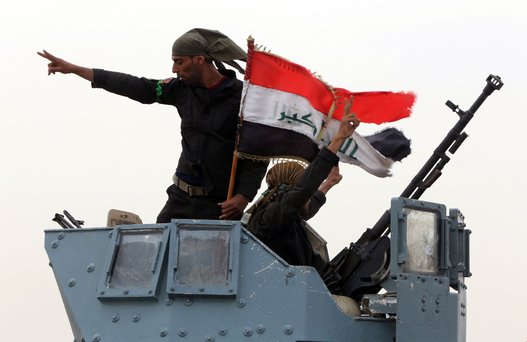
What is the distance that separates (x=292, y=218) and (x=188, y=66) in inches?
74.4

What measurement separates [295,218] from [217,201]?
1.10 m

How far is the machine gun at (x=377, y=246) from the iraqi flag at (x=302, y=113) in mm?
413

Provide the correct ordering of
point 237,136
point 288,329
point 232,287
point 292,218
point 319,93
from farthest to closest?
point 319,93 → point 237,136 → point 292,218 → point 232,287 → point 288,329

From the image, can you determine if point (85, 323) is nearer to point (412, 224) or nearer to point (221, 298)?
point (221, 298)

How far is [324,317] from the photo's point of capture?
998 cm

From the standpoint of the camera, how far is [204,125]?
11.8 metres

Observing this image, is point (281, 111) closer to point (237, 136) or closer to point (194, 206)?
point (237, 136)

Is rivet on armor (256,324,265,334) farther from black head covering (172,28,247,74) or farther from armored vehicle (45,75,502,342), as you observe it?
black head covering (172,28,247,74)

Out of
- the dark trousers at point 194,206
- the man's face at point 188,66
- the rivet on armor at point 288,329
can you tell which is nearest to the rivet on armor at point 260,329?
the rivet on armor at point 288,329

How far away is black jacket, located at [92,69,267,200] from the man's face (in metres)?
0.15

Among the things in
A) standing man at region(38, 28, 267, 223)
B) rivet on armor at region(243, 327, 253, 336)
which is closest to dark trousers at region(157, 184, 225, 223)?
standing man at region(38, 28, 267, 223)

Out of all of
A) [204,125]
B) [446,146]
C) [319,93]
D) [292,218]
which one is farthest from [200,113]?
[446,146]

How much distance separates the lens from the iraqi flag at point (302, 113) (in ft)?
39.1

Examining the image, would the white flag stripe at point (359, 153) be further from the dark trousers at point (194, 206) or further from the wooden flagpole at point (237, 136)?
the dark trousers at point (194, 206)
